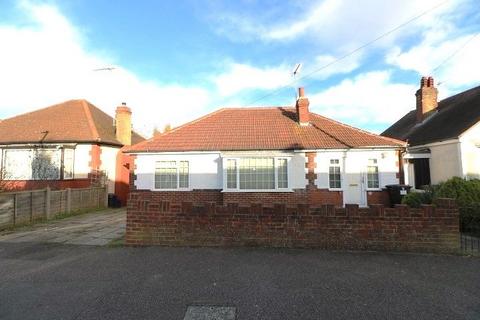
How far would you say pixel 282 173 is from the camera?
44.1ft

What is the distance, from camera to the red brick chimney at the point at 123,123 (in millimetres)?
20375

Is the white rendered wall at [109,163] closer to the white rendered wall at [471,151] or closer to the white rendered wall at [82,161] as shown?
the white rendered wall at [82,161]

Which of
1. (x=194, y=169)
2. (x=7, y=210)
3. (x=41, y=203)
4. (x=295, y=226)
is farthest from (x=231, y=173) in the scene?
(x=7, y=210)

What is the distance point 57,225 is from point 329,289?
10.0 m

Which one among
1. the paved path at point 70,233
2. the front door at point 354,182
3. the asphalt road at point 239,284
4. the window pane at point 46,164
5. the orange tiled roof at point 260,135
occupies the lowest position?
the asphalt road at point 239,284

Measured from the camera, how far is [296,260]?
6.07 metres

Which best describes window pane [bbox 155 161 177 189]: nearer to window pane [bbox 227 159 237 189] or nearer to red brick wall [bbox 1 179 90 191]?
window pane [bbox 227 159 237 189]

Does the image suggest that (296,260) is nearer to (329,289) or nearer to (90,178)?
(329,289)

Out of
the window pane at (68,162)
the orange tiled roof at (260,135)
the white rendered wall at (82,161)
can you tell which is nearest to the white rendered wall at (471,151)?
the orange tiled roof at (260,135)

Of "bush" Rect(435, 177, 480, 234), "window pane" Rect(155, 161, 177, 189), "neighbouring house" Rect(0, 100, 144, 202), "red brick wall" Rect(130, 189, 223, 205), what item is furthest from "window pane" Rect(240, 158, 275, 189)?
"neighbouring house" Rect(0, 100, 144, 202)

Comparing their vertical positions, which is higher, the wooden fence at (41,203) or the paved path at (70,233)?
the wooden fence at (41,203)

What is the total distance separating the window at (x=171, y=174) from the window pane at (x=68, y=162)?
254 inches

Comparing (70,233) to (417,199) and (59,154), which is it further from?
(417,199)

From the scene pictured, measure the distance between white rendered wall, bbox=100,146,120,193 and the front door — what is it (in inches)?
543
